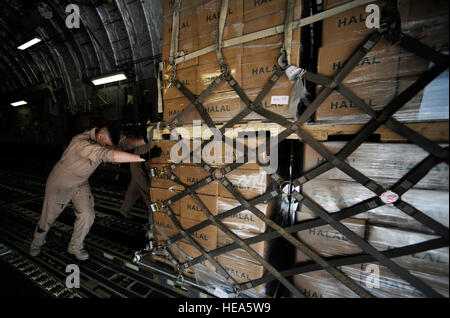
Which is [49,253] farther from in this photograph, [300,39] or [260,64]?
[300,39]

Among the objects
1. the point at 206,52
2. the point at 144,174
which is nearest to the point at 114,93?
the point at 144,174

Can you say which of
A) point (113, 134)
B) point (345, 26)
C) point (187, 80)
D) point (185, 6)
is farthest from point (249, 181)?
point (113, 134)

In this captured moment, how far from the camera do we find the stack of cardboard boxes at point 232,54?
168 centimetres

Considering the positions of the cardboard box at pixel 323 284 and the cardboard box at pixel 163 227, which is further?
the cardboard box at pixel 163 227

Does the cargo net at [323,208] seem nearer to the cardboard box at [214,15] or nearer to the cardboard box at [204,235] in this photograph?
the cardboard box at [204,235]

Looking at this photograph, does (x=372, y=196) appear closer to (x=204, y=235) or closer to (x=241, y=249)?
(x=241, y=249)

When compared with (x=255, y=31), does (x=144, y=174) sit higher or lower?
lower

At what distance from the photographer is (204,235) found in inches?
86.5

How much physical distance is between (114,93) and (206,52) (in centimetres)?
754

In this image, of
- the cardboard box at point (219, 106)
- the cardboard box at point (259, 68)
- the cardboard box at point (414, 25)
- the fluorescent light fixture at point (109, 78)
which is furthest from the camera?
the fluorescent light fixture at point (109, 78)

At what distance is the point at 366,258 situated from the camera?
59.4 inches

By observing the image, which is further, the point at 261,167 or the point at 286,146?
the point at 286,146

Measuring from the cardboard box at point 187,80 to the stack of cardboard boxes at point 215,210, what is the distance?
2.12ft

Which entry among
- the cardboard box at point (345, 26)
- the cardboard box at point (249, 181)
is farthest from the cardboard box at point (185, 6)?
the cardboard box at point (249, 181)
